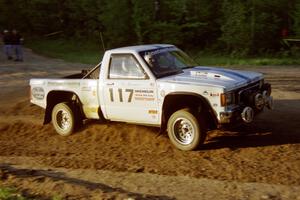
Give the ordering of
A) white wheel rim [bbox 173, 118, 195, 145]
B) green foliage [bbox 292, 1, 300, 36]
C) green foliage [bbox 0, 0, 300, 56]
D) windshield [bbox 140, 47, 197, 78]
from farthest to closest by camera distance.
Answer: green foliage [bbox 0, 0, 300, 56], green foliage [bbox 292, 1, 300, 36], windshield [bbox 140, 47, 197, 78], white wheel rim [bbox 173, 118, 195, 145]

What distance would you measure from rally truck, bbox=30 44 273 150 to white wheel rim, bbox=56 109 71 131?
0.09ft

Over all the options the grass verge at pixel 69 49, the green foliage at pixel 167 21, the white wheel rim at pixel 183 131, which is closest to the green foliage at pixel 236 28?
the green foliage at pixel 167 21

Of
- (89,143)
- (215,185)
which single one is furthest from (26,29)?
(215,185)

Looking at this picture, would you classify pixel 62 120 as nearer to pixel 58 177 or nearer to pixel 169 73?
pixel 169 73

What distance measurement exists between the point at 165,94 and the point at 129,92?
2.82 ft

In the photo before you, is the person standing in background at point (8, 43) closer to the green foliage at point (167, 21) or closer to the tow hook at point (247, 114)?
the green foliage at point (167, 21)

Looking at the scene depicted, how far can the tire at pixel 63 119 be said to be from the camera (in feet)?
35.5

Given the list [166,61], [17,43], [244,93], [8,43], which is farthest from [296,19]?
[244,93]

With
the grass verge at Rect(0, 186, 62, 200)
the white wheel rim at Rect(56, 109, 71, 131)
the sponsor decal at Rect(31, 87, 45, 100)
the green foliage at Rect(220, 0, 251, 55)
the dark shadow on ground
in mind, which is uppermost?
the green foliage at Rect(220, 0, 251, 55)

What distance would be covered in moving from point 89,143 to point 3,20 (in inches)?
1176

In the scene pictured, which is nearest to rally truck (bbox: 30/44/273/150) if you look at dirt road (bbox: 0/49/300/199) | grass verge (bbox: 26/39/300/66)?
dirt road (bbox: 0/49/300/199)

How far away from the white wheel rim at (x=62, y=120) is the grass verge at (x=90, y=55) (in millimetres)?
12155

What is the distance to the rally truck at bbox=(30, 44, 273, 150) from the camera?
28.1 feet

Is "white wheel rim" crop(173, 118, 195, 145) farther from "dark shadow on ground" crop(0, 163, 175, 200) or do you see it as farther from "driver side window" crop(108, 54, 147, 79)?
"dark shadow on ground" crop(0, 163, 175, 200)
